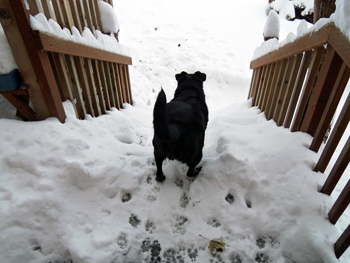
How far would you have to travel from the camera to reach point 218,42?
9664 millimetres

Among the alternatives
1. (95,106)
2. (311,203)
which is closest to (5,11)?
(95,106)

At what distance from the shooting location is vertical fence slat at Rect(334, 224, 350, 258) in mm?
1179

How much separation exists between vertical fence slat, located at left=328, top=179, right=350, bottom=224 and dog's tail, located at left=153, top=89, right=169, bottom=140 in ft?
4.33

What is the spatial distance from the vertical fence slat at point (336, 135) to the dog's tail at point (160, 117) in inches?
52.8

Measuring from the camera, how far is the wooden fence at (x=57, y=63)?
1.68m

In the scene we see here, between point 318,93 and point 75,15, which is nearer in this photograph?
point 318,93

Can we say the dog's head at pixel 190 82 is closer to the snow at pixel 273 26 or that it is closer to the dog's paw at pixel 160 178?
the dog's paw at pixel 160 178

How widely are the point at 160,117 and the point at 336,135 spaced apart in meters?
1.41

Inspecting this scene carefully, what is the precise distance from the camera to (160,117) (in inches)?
54.6

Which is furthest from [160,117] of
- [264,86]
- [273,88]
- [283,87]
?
[264,86]

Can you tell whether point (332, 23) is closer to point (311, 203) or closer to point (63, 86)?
point (311, 203)

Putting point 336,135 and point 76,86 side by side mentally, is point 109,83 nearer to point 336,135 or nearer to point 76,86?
point 76,86

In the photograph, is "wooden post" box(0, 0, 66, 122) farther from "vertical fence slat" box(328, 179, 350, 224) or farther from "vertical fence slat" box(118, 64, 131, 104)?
"vertical fence slat" box(328, 179, 350, 224)

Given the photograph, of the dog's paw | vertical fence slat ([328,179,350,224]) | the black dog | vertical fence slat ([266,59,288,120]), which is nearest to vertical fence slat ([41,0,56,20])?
the black dog
